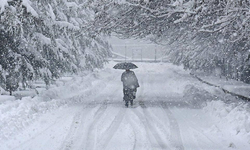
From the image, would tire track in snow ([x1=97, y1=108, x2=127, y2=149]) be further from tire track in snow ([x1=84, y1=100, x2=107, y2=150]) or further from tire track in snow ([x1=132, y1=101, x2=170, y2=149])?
tire track in snow ([x1=132, y1=101, x2=170, y2=149])

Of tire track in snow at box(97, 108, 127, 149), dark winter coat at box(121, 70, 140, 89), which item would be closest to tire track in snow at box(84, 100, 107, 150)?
tire track in snow at box(97, 108, 127, 149)

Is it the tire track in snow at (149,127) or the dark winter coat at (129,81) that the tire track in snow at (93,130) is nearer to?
the tire track in snow at (149,127)

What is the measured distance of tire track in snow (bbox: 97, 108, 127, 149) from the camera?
7785 millimetres

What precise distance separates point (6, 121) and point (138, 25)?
560 cm

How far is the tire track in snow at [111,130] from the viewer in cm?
779

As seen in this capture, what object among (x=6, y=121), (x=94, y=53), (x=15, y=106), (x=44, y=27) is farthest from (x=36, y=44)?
(x=94, y=53)

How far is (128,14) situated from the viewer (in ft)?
39.8

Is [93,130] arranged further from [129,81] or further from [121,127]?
[129,81]

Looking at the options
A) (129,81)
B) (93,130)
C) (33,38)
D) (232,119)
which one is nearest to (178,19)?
(232,119)

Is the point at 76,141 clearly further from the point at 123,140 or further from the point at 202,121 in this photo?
the point at 202,121

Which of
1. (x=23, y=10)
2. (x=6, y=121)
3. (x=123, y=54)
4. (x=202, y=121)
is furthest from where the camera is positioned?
(x=123, y=54)

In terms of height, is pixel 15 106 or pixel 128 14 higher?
pixel 128 14

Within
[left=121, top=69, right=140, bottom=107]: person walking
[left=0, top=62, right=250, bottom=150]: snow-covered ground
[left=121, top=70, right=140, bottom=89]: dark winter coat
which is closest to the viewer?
[left=0, top=62, right=250, bottom=150]: snow-covered ground

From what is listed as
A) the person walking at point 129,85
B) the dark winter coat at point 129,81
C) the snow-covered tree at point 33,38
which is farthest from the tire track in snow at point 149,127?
the snow-covered tree at point 33,38
